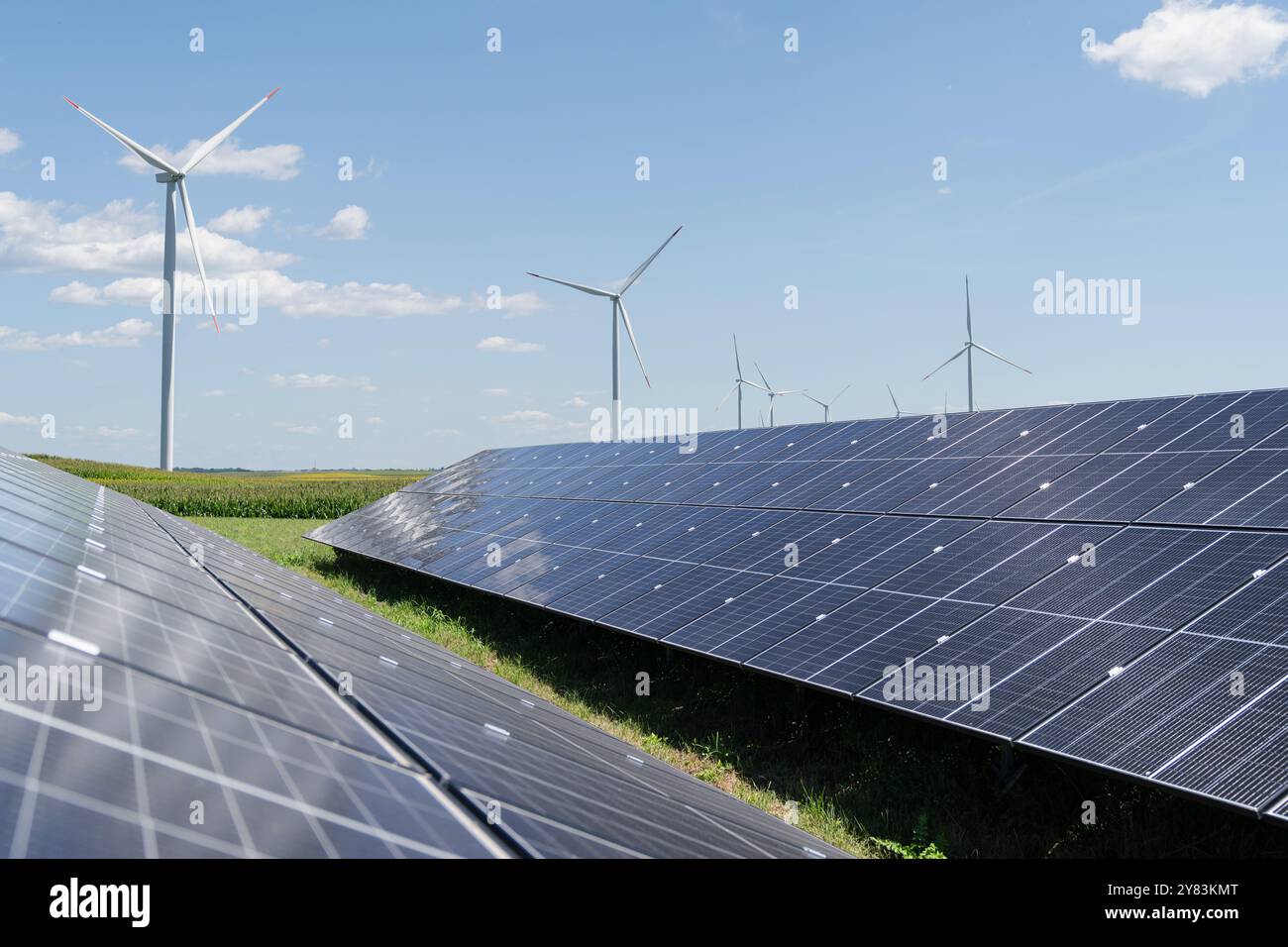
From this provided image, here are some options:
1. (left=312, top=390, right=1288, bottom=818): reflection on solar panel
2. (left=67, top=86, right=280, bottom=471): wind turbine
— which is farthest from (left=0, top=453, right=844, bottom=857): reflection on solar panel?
(left=67, top=86, right=280, bottom=471): wind turbine

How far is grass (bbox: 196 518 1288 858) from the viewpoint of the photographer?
955cm

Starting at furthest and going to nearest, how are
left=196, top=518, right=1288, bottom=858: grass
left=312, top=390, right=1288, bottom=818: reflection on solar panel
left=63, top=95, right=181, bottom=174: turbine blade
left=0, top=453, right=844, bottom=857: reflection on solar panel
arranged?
left=63, top=95, right=181, bottom=174: turbine blade, left=196, top=518, right=1288, bottom=858: grass, left=312, top=390, right=1288, bottom=818: reflection on solar panel, left=0, top=453, right=844, bottom=857: reflection on solar panel

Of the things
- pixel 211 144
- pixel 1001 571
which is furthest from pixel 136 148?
pixel 1001 571

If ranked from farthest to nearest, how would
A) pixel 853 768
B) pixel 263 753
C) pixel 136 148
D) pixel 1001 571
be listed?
pixel 136 148
pixel 1001 571
pixel 853 768
pixel 263 753

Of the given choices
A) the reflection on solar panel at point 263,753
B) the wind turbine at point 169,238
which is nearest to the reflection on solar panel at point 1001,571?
the reflection on solar panel at point 263,753

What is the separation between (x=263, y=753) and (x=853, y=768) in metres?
9.46

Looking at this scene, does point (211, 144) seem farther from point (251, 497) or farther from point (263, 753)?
point (263, 753)

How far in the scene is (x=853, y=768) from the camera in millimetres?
12094

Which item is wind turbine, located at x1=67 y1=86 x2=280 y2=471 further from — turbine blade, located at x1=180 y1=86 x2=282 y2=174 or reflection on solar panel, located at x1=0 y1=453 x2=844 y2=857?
reflection on solar panel, located at x1=0 y1=453 x2=844 y2=857

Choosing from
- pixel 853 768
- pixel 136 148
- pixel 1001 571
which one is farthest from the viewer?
pixel 136 148

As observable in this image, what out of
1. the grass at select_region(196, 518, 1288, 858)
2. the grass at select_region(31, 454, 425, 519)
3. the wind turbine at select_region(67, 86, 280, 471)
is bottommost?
the grass at select_region(196, 518, 1288, 858)

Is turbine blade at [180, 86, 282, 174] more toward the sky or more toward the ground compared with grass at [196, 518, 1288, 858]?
more toward the sky

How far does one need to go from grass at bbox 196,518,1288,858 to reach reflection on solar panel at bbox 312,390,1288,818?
3.61ft

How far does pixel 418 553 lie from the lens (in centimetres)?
2669
